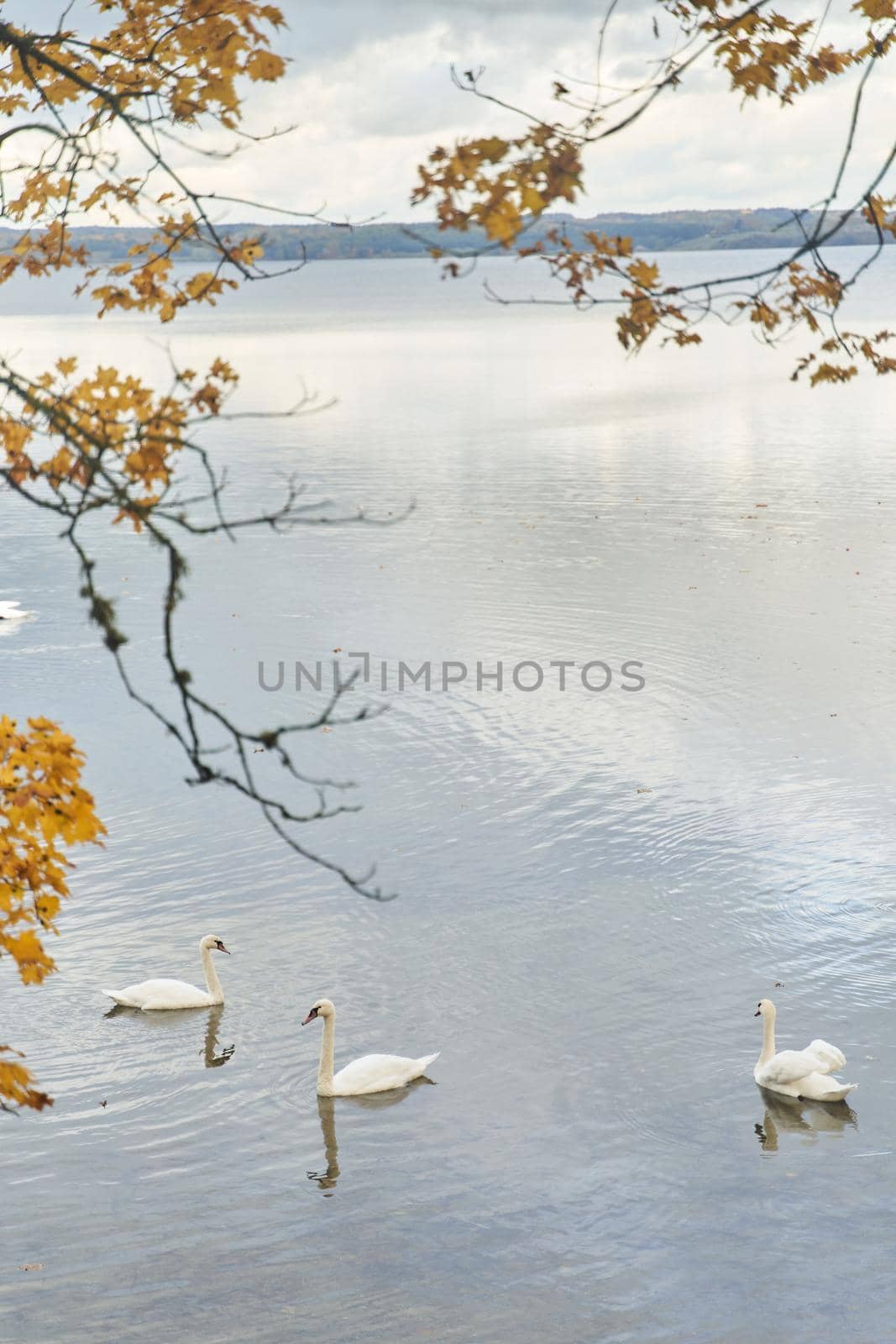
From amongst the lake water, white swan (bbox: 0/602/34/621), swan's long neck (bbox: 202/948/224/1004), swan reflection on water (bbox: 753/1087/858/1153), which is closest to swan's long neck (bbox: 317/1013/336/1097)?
the lake water

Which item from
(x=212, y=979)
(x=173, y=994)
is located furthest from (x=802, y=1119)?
(x=173, y=994)

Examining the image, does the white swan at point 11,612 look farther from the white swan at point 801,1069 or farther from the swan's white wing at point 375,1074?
the white swan at point 801,1069

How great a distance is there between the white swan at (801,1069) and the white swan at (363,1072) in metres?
2.47

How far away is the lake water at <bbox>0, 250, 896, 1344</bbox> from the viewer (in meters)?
8.93

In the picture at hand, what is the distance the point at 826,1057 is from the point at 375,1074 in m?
3.30

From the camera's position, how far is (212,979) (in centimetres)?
1190

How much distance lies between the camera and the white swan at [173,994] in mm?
11766

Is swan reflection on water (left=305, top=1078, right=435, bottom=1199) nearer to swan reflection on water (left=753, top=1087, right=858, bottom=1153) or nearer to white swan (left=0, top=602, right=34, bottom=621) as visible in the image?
swan reflection on water (left=753, top=1087, right=858, bottom=1153)

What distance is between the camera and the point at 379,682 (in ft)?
63.8

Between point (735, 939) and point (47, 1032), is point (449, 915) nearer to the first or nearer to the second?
point (735, 939)

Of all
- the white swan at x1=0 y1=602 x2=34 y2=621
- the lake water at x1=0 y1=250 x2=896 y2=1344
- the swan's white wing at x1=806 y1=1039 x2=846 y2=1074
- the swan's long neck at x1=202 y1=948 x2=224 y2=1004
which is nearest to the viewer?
the lake water at x1=0 y1=250 x2=896 y2=1344

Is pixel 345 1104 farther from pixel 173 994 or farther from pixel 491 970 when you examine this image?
pixel 491 970

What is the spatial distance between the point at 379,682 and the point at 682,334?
44.3 ft

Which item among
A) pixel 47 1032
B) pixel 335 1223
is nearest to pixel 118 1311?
pixel 335 1223
